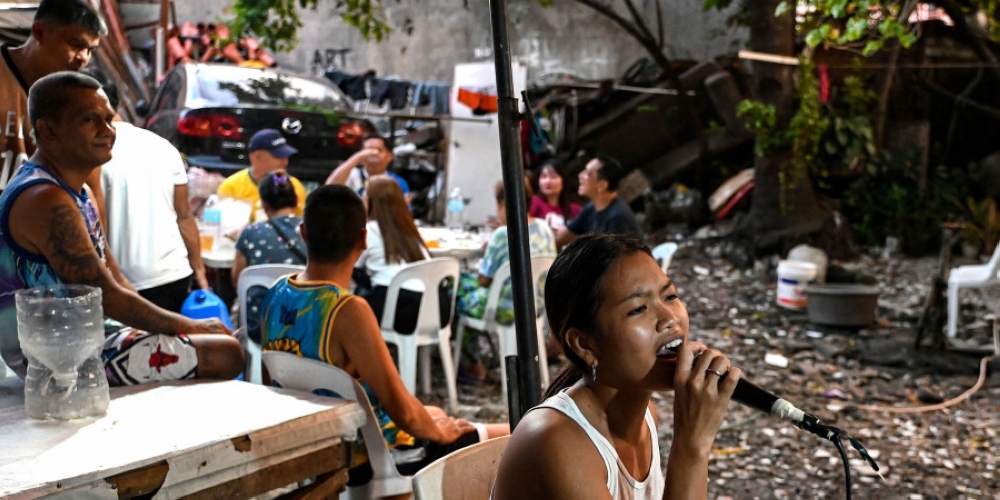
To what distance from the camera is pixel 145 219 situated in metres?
4.11

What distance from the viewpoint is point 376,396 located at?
2.96 m

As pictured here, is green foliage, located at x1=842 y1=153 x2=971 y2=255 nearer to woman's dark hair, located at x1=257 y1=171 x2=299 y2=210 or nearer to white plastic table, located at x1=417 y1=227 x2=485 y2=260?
white plastic table, located at x1=417 y1=227 x2=485 y2=260

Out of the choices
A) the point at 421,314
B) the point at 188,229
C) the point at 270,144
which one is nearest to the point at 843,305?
the point at 421,314

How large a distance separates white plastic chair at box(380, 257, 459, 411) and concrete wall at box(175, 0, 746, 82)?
26.7ft

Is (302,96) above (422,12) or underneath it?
underneath

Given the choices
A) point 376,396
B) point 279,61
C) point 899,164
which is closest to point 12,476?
point 376,396

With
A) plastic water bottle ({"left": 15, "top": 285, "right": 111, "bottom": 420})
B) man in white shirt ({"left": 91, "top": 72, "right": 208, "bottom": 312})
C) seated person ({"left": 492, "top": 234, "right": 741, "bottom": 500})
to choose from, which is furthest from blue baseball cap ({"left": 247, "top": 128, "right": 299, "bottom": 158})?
seated person ({"left": 492, "top": 234, "right": 741, "bottom": 500})

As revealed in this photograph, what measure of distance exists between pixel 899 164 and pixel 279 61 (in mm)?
11111

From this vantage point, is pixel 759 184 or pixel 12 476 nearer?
pixel 12 476

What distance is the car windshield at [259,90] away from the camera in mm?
9273

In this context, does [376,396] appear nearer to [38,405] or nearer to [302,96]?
[38,405]

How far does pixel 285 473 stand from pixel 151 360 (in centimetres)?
72

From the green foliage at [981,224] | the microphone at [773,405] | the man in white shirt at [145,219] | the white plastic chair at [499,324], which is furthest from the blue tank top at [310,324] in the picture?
the green foliage at [981,224]

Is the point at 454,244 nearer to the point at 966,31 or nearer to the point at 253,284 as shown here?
the point at 253,284
